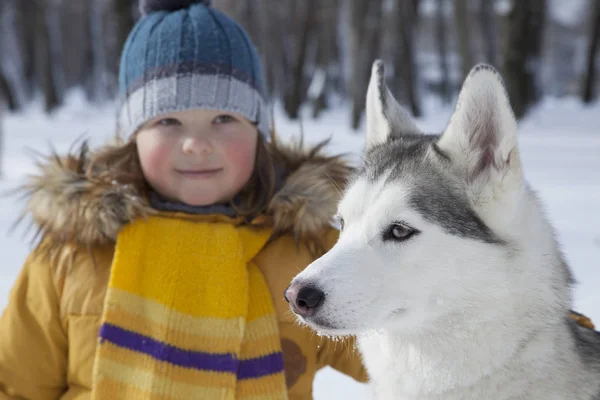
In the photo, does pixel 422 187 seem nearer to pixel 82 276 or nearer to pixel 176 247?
pixel 176 247

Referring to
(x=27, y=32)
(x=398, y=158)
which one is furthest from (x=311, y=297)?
(x=27, y=32)

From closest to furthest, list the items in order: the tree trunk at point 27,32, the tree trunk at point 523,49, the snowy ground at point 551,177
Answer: the snowy ground at point 551,177
the tree trunk at point 523,49
the tree trunk at point 27,32

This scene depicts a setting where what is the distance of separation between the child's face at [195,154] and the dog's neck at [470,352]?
831 mm

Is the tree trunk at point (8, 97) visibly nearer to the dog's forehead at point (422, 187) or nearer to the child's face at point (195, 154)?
the child's face at point (195, 154)

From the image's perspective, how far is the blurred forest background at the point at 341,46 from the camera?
10.1 m

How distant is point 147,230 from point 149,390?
1.68 ft

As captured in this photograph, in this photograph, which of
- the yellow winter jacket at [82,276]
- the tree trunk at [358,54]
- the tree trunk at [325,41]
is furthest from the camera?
the tree trunk at [325,41]

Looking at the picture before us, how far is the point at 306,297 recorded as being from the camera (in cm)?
148

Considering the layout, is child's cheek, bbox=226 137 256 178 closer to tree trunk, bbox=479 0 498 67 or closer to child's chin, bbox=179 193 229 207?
child's chin, bbox=179 193 229 207

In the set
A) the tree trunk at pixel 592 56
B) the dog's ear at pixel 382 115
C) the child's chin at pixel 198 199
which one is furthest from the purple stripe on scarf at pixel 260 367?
the tree trunk at pixel 592 56

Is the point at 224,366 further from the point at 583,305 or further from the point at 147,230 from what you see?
the point at 583,305

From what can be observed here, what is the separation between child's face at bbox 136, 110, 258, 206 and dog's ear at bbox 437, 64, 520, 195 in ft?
2.47

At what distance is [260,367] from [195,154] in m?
0.72

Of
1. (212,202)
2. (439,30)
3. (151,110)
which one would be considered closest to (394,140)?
(212,202)
